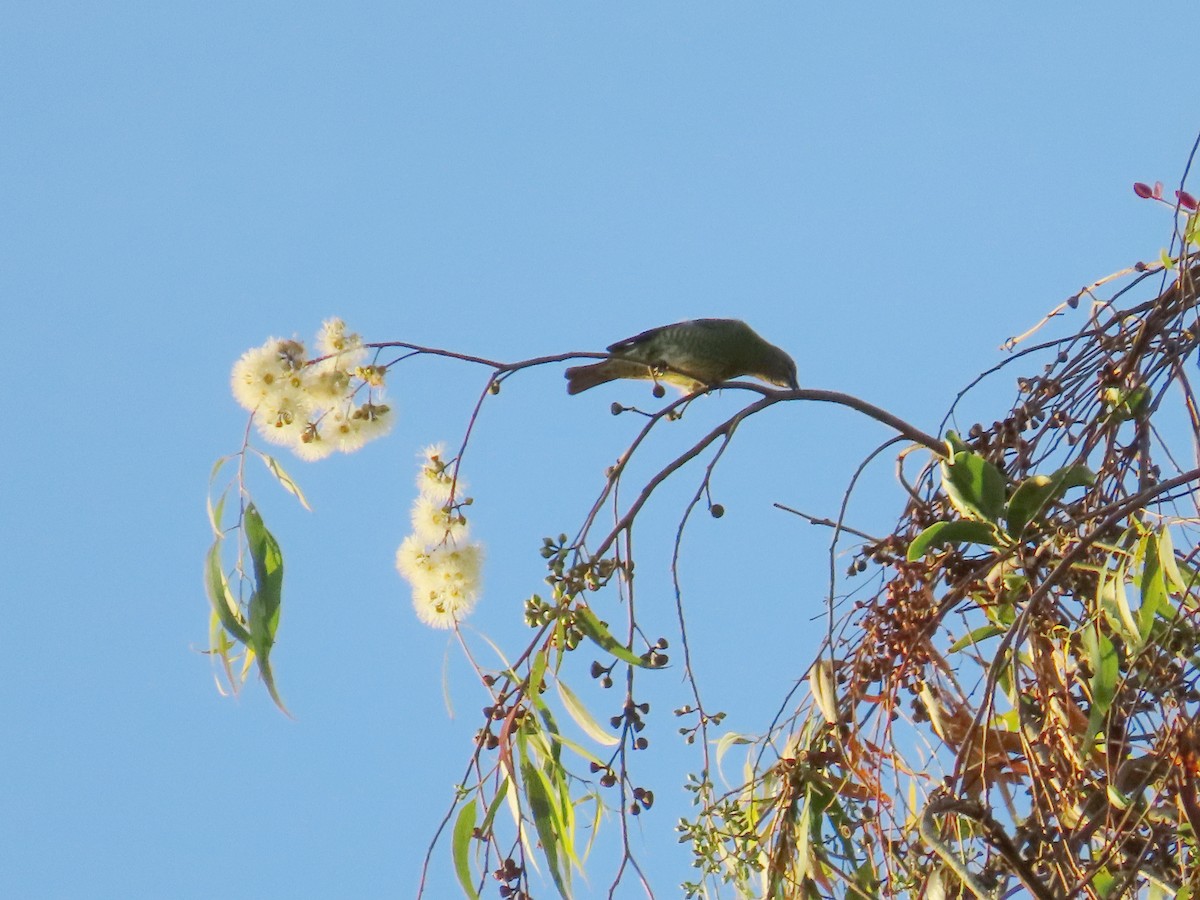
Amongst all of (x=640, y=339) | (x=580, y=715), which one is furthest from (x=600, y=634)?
(x=640, y=339)

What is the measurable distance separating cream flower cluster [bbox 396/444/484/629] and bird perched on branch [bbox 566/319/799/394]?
66cm

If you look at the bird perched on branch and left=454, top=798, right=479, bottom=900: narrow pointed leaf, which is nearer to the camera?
left=454, top=798, right=479, bottom=900: narrow pointed leaf

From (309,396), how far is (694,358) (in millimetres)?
903

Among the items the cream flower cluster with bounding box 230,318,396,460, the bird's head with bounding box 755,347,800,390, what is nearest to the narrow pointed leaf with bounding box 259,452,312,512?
the cream flower cluster with bounding box 230,318,396,460

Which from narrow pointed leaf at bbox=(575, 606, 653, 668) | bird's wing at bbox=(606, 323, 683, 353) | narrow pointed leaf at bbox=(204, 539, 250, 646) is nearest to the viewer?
narrow pointed leaf at bbox=(575, 606, 653, 668)

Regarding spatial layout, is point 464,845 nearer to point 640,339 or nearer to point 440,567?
point 440,567

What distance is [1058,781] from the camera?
5.79 feet

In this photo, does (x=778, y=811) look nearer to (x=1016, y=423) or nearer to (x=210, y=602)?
(x=1016, y=423)

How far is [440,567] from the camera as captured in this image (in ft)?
6.21

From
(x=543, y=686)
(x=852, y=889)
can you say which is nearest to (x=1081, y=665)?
(x=852, y=889)

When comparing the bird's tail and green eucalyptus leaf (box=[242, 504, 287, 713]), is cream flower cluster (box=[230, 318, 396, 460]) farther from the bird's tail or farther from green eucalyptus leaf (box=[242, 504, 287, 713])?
the bird's tail

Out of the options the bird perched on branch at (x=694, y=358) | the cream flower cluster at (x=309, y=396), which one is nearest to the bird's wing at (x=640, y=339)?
the bird perched on branch at (x=694, y=358)

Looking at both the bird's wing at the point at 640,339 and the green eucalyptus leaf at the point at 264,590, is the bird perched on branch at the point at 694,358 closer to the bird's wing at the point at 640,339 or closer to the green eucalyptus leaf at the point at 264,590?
the bird's wing at the point at 640,339

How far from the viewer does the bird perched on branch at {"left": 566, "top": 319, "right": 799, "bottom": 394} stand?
2.56 m
